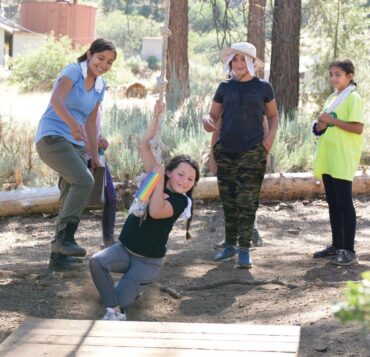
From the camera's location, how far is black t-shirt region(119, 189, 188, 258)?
523 centimetres

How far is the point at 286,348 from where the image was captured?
4027mm

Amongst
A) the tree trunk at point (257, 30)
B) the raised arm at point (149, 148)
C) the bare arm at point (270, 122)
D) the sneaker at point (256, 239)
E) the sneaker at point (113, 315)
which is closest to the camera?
the raised arm at point (149, 148)

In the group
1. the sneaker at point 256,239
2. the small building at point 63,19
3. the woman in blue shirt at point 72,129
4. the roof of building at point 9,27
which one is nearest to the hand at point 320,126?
the sneaker at point 256,239

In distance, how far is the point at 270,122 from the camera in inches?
262

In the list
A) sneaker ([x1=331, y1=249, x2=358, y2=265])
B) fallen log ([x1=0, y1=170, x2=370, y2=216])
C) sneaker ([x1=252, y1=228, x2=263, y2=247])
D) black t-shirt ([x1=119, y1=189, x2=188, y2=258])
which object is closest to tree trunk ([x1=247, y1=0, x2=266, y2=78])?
fallen log ([x1=0, y1=170, x2=370, y2=216])

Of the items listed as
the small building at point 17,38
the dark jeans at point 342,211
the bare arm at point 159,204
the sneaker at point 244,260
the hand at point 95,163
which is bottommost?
the sneaker at point 244,260

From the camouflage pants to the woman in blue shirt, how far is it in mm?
1085

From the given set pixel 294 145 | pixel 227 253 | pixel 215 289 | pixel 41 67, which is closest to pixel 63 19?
pixel 41 67

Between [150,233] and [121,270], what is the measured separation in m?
0.31

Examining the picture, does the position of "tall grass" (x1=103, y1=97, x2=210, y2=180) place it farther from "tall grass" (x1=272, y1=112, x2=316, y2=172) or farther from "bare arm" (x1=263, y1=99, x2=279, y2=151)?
"bare arm" (x1=263, y1=99, x2=279, y2=151)

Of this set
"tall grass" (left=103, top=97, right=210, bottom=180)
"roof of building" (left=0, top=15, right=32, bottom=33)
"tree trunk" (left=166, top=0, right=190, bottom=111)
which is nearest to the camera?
"tall grass" (left=103, top=97, right=210, bottom=180)

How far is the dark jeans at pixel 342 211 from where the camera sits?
658 centimetres

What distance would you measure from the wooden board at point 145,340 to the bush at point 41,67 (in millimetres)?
28203

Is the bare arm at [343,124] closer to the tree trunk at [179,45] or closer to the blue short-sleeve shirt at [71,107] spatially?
the blue short-sleeve shirt at [71,107]
